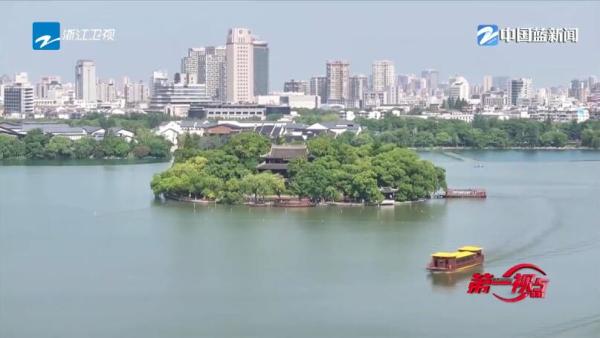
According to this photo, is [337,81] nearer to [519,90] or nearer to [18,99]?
[519,90]

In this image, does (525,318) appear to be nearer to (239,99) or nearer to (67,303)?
(67,303)

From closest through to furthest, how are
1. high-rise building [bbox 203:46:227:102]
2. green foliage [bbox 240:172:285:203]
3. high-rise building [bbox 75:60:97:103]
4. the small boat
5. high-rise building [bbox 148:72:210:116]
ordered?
the small boat < green foliage [bbox 240:172:285:203] < high-rise building [bbox 148:72:210:116] < high-rise building [bbox 203:46:227:102] < high-rise building [bbox 75:60:97:103]

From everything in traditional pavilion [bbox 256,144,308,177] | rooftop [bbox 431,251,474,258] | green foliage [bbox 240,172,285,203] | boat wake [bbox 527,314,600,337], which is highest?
traditional pavilion [bbox 256,144,308,177]

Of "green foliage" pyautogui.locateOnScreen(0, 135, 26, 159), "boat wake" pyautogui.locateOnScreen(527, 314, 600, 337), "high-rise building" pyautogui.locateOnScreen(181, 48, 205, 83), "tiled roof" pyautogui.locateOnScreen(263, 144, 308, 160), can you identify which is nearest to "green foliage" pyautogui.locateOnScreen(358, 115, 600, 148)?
"green foliage" pyautogui.locateOnScreen(0, 135, 26, 159)

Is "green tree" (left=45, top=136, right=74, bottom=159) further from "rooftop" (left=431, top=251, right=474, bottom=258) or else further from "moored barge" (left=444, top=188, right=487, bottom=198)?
"rooftop" (left=431, top=251, right=474, bottom=258)

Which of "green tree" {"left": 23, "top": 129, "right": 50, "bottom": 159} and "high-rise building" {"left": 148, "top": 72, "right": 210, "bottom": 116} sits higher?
"high-rise building" {"left": 148, "top": 72, "right": 210, "bottom": 116}

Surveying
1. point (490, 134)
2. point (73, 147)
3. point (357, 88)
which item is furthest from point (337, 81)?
point (73, 147)

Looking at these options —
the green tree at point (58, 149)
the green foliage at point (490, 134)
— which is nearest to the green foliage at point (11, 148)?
the green tree at point (58, 149)
